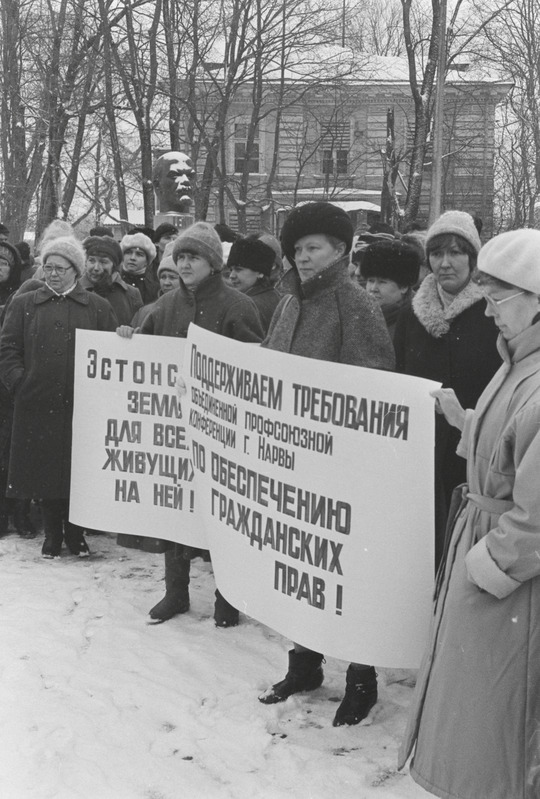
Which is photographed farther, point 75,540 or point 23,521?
point 23,521

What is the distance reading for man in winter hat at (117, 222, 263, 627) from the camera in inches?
195

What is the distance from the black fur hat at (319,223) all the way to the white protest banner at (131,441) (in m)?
1.22

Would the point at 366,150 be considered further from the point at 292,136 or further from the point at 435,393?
the point at 435,393

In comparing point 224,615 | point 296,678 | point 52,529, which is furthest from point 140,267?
point 296,678

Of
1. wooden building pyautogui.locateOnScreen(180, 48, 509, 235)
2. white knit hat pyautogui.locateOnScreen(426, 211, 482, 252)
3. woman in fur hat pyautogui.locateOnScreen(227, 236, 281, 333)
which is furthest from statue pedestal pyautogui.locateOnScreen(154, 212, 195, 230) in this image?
wooden building pyautogui.locateOnScreen(180, 48, 509, 235)

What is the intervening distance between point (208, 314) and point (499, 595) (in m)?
2.61

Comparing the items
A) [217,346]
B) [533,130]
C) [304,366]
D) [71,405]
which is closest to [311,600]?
Answer: [304,366]

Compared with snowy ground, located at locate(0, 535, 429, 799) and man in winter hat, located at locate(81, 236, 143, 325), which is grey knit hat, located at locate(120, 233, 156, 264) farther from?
snowy ground, located at locate(0, 535, 429, 799)

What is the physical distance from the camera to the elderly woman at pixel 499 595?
2.71 m

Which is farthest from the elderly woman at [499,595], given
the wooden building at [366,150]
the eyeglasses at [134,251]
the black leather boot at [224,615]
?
the wooden building at [366,150]

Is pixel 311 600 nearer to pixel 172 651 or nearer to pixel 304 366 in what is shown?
pixel 304 366

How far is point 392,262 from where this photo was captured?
5.12 meters

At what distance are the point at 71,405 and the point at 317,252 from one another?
2.79 metres

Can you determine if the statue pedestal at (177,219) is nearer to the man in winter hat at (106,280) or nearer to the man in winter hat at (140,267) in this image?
the man in winter hat at (140,267)
